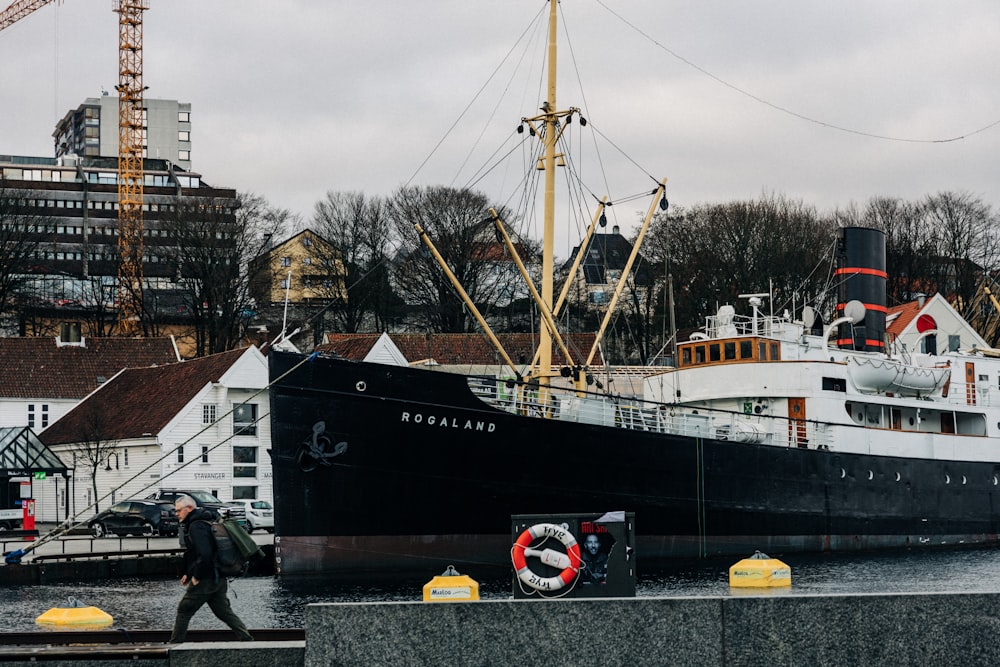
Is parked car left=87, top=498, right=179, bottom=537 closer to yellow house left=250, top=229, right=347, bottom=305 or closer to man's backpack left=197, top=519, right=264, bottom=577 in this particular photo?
man's backpack left=197, top=519, right=264, bottom=577

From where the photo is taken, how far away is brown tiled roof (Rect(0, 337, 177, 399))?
209 feet

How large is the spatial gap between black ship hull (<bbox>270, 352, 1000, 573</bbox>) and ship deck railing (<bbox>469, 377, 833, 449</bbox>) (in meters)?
Result: 0.45

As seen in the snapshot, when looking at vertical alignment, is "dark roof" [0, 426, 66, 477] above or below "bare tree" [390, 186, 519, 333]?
below

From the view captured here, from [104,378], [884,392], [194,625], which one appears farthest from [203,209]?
[194,625]

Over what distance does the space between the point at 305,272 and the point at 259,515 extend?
40.6 metres

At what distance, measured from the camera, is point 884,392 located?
38844 mm

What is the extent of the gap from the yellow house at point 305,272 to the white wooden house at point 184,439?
2200cm

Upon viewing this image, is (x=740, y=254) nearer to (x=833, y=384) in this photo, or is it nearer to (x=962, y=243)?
(x=962, y=243)

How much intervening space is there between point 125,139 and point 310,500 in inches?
3719

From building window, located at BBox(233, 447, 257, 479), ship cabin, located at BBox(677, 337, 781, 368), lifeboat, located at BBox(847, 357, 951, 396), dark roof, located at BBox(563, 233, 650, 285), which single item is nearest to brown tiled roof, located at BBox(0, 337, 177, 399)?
building window, located at BBox(233, 447, 257, 479)

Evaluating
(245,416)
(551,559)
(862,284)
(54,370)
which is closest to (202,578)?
(551,559)

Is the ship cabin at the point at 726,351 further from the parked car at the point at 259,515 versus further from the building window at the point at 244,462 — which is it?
the building window at the point at 244,462

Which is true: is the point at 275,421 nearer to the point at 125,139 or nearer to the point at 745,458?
the point at 745,458

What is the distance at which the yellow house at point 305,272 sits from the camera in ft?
263
